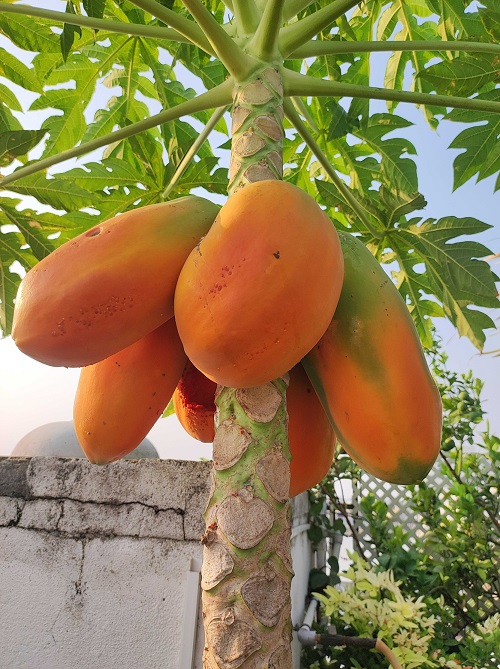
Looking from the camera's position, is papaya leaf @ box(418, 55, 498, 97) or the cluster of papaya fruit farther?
papaya leaf @ box(418, 55, 498, 97)

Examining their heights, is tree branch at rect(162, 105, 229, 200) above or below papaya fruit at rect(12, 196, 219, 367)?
above

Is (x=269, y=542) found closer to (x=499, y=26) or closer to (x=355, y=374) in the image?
(x=355, y=374)

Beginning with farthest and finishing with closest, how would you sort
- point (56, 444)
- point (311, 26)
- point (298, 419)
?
point (56, 444) < point (311, 26) < point (298, 419)

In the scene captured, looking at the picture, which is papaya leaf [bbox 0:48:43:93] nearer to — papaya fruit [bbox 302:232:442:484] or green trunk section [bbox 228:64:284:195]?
green trunk section [bbox 228:64:284:195]

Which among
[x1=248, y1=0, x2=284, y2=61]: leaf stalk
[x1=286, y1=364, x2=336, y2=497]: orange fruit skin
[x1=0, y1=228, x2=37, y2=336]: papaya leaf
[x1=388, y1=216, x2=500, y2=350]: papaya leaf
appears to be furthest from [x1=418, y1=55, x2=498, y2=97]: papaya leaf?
[x1=0, y1=228, x2=37, y2=336]: papaya leaf

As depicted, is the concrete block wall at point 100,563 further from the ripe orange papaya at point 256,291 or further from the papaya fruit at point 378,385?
the ripe orange papaya at point 256,291

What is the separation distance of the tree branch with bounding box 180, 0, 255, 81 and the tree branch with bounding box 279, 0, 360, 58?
11 cm

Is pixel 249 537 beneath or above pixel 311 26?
beneath

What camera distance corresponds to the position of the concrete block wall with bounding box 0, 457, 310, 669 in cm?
179

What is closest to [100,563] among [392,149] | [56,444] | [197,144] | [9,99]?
[56,444]

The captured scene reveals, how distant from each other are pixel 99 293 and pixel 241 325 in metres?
0.19

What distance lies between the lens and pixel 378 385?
26.2 inches

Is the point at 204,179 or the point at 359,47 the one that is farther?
the point at 204,179

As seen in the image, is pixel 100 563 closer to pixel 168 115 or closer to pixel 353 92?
pixel 168 115
